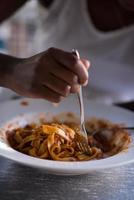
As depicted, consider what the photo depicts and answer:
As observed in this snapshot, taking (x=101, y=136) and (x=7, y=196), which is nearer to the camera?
(x=7, y=196)

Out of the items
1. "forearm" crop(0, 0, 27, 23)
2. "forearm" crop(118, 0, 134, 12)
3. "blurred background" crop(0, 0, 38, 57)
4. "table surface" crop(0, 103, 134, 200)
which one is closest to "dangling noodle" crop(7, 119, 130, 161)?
"table surface" crop(0, 103, 134, 200)

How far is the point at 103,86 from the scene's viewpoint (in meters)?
1.21

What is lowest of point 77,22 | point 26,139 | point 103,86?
point 103,86

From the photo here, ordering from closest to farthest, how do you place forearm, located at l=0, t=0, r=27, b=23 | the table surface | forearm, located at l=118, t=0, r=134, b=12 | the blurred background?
the table surface
forearm, located at l=118, t=0, r=134, b=12
forearm, located at l=0, t=0, r=27, b=23
the blurred background

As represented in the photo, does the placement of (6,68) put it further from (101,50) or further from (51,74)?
(101,50)

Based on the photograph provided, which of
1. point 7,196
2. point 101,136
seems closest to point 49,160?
point 7,196

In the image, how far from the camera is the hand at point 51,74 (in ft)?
2.27

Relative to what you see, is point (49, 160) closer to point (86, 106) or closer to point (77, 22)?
point (86, 106)

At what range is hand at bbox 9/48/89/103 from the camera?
27.2 inches

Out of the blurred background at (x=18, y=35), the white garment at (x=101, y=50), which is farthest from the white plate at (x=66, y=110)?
the blurred background at (x=18, y=35)

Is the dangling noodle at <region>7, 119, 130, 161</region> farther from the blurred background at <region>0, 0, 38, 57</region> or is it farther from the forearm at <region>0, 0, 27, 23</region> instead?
the blurred background at <region>0, 0, 38, 57</region>

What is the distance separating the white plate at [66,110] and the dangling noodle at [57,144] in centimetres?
4

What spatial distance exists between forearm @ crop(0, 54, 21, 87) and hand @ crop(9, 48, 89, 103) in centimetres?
1

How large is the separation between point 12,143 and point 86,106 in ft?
0.68
